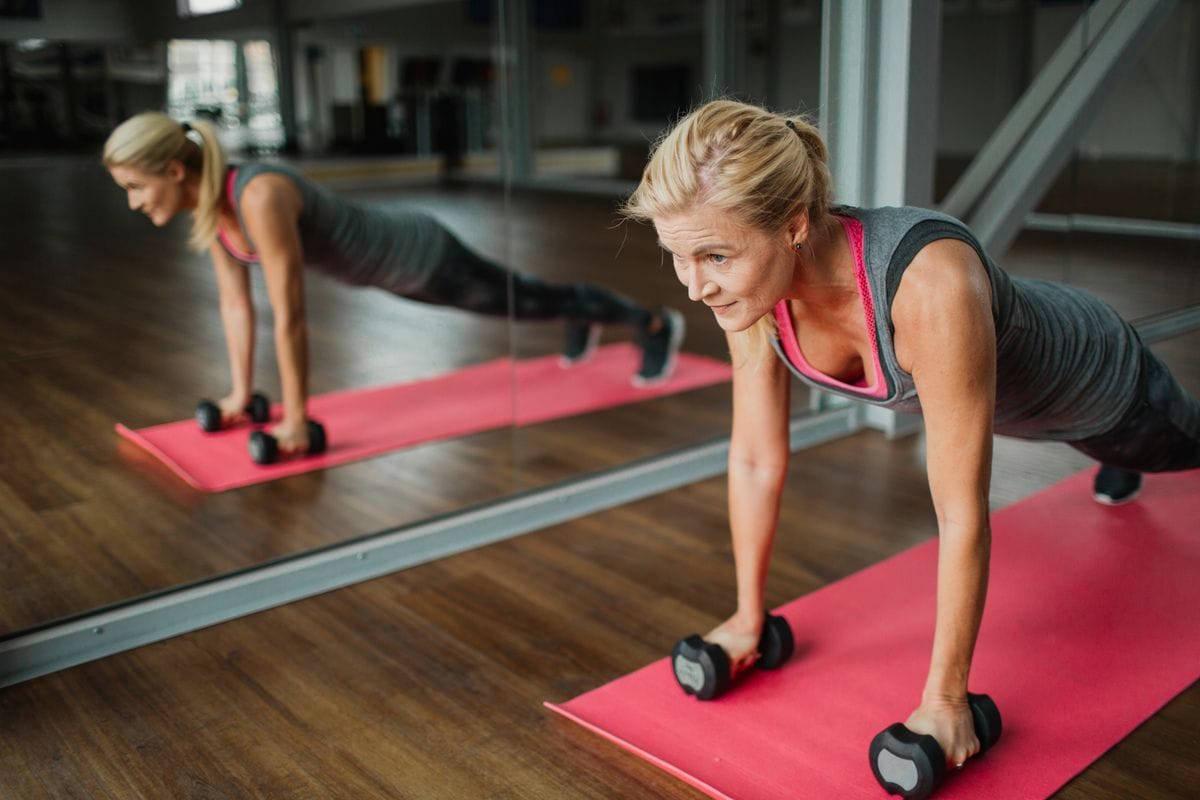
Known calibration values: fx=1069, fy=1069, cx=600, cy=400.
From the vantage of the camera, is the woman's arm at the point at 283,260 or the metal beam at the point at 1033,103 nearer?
the woman's arm at the point at 283,260

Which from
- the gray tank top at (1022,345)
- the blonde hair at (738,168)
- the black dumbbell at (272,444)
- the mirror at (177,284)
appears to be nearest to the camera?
the blonde hair at (738,168)

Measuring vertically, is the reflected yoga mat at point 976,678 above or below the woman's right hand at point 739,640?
below

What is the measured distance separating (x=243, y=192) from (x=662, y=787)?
5.91 feet

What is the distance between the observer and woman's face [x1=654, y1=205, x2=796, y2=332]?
1391 mm

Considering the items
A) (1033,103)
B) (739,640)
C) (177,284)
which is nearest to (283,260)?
(177,284)

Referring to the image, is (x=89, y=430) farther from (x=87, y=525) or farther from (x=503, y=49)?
(x=503, y=49)

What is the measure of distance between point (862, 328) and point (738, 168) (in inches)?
14.8

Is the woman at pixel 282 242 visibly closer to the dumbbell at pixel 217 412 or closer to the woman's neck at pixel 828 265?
the dumbbell at pixel 217 412

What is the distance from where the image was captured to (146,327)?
94.6 inches

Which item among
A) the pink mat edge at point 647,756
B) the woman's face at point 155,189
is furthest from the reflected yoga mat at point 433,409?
the pink mat edge at point 647,756

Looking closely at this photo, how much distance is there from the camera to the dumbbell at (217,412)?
2584mm

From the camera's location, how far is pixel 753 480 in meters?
1.86

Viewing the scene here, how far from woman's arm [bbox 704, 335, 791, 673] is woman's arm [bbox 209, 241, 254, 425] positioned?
1314 mm

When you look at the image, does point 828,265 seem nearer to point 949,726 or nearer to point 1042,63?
point 949,726
